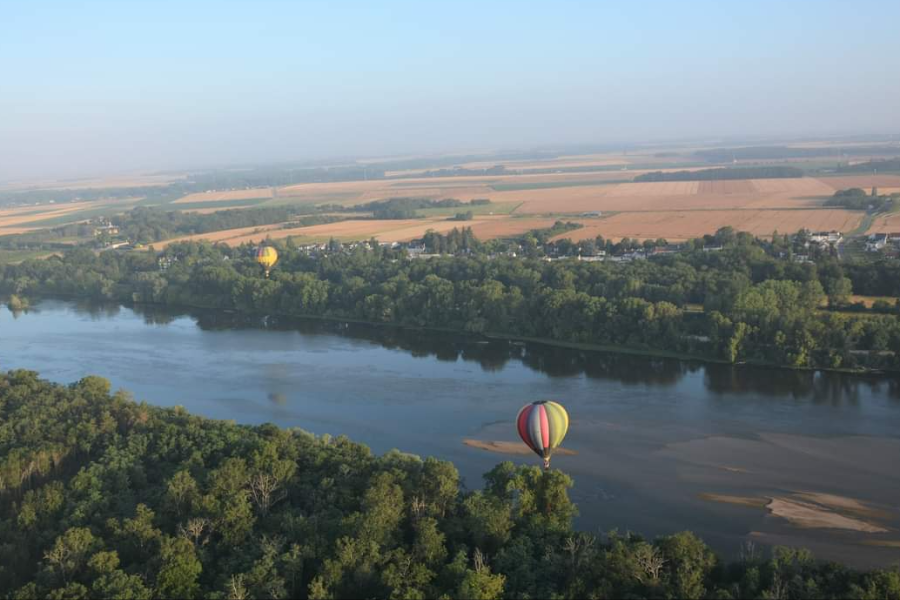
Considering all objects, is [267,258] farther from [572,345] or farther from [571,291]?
[572,345]

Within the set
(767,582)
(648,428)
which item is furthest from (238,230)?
(767,582)

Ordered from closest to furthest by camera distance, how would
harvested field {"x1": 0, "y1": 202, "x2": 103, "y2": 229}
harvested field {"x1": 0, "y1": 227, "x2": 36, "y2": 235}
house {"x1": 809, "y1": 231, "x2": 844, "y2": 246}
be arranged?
1. house {"x1": 809, "y1": 231, "x2": 844, "y2": 246}
2. harvested field {"x1": 0, "y1": 227, "x2": 36, "y2": 235}
3. harvested field {"x1": 0, "y1": 202, "x2": 103, "y2": 229}

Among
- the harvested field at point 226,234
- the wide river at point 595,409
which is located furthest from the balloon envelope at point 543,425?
the harvested field at point 226,234

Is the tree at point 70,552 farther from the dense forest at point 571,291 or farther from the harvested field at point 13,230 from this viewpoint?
the harvested field at point 13,230

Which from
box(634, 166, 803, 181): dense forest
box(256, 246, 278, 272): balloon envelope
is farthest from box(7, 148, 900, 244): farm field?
box(256, 246, 278, 272): balloon envelope

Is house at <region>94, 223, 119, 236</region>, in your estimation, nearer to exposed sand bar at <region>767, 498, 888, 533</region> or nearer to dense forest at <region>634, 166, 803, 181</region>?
dense forest at <region>634, 166, 803, 181</region>
